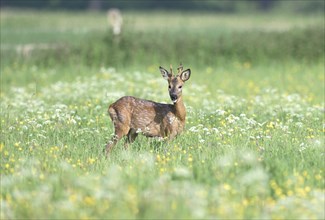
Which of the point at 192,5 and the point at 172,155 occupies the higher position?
the point at 192,5

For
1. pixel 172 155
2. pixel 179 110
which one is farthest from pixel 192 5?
pixel 172 155

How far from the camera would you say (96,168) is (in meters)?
9.98

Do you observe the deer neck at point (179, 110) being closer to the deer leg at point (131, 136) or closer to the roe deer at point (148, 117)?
the roe deer at point (148, 117)

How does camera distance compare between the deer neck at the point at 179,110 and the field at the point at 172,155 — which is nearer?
the field at the point at 172,155

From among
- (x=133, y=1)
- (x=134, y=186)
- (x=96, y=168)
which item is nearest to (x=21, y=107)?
(x=96, y=168)

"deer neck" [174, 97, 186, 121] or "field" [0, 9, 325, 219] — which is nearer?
"field" [0, 9, 325, 219]

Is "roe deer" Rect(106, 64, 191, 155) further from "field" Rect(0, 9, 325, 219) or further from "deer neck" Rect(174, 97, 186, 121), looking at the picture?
"field" Rect(0, 9, 325, 219)

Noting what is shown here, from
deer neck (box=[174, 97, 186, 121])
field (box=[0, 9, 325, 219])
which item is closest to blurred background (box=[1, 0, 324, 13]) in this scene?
field (box=[0, 9, 325, 219])

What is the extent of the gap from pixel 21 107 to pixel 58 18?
49.3 m

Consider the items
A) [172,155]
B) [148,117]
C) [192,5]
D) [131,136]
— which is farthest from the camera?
[192,5]

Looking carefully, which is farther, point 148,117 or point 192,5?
point 192,5

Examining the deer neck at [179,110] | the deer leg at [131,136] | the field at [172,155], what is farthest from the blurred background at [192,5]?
the deer neck at [179,110]

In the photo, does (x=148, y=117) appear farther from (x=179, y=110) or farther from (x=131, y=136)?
(x=131, y=136)

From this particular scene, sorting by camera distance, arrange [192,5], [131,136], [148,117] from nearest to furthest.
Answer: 1. [148,117]
2. [131,136]
3. [192,5]
